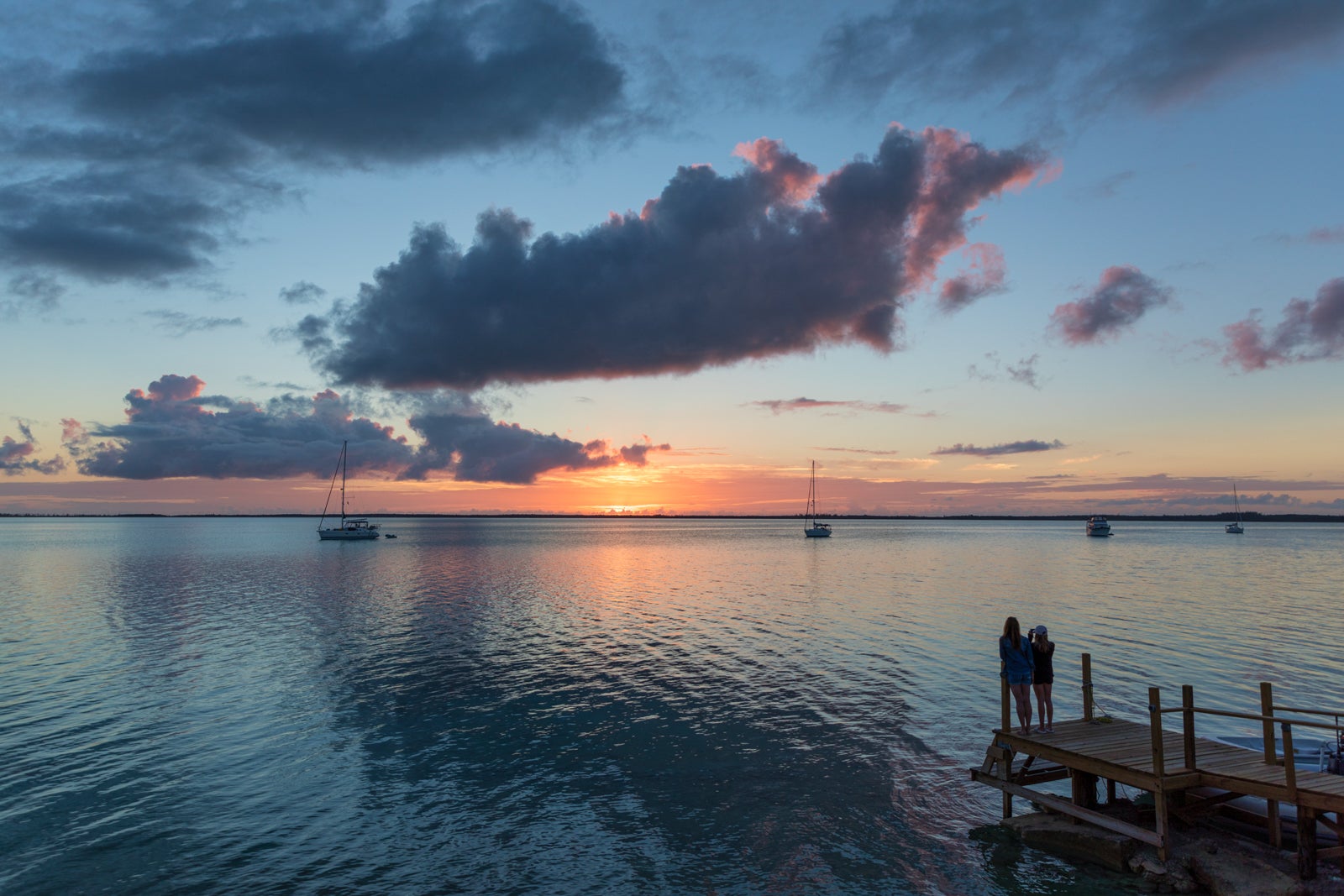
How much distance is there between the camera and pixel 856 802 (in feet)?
64.2

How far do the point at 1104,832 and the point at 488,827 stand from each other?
578 inches

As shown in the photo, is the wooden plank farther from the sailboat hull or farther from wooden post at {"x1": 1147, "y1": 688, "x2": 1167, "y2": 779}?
the sailboat hull

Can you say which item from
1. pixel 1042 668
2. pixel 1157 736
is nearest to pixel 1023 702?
pixel 1042 668

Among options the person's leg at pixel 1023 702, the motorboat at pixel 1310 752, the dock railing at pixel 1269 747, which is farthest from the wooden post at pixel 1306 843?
the person's leg at pixel 1023 702

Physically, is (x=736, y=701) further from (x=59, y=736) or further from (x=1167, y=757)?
(x=59, y=736)

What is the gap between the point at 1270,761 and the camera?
16.4 m

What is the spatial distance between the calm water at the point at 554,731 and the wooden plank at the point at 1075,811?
38.0 inches

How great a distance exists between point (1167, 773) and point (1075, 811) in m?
2.46

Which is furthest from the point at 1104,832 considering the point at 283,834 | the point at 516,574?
the point at 516,574

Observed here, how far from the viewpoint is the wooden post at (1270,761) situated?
1584 cm

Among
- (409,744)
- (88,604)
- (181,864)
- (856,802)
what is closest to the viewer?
(181,864)

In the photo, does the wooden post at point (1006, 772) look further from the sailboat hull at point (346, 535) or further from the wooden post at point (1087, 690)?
the sailboat hull at point (346, 535)

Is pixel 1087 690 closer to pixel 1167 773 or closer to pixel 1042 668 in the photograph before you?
pixel 1042 668

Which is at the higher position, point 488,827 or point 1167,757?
point 1167,757
